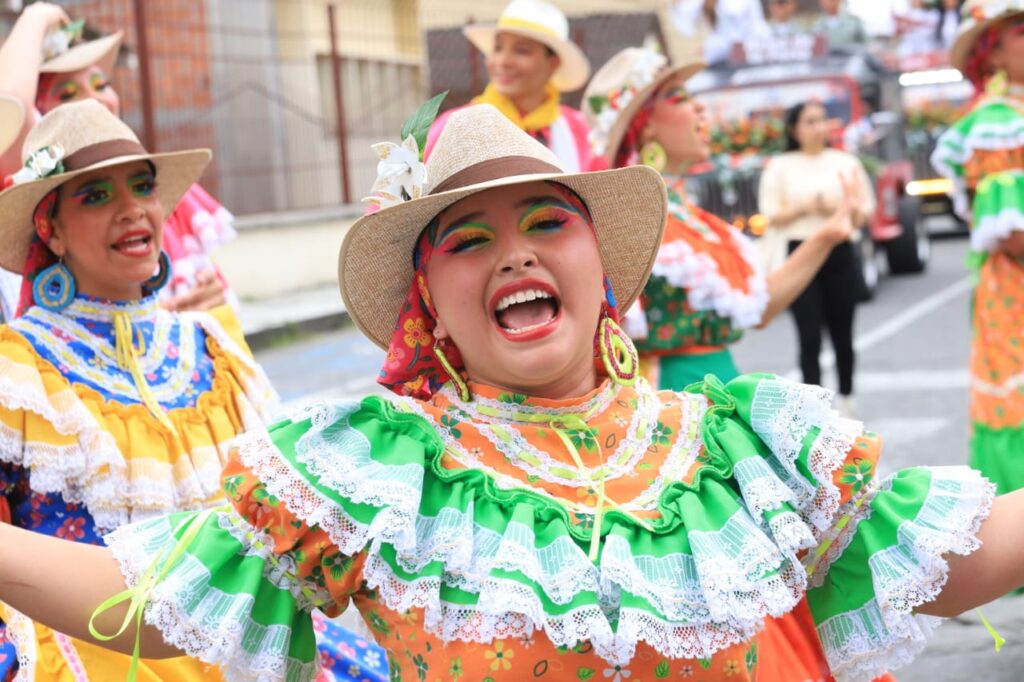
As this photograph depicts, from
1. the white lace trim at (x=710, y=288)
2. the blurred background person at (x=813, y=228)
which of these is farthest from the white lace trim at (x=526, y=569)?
the blurred background person at (x=813, y=228)

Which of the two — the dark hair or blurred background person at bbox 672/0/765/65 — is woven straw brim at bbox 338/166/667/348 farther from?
blurred background person at bbox 672/0/765/65

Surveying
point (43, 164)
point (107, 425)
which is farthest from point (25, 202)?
point (107, 425)

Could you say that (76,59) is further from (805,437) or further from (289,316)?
(289,316)

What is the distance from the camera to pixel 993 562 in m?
2.22

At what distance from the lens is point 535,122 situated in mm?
6207

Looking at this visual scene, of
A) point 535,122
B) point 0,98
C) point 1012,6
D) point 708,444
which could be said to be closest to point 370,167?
point 535,122

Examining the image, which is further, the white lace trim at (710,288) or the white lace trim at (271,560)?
the white lace trim at (710,288)

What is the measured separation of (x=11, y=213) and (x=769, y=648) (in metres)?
2.16

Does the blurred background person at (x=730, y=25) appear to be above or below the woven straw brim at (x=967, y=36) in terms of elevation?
above

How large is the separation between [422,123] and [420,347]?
0.40 m

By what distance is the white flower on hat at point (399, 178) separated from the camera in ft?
7.80

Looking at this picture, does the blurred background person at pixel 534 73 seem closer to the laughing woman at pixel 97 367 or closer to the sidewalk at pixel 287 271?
the laughing woman at pixel 97 367

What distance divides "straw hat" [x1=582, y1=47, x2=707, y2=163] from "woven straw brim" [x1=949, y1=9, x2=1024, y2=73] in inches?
39.9

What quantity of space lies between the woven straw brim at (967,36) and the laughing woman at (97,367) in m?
3.15
